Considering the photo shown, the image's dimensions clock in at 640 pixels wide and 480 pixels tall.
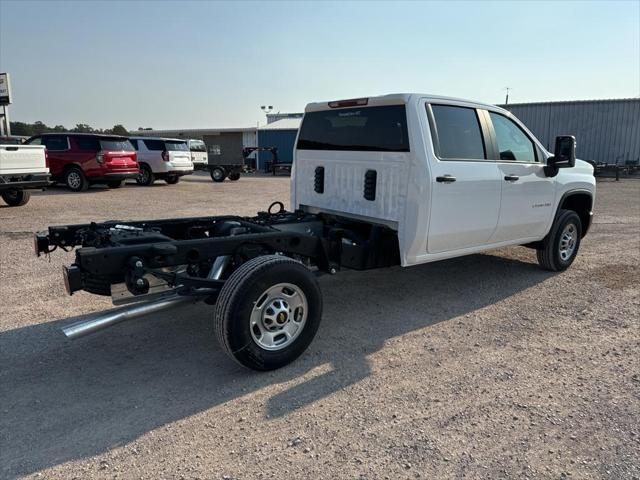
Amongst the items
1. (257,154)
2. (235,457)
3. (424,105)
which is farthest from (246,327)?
(257,154)

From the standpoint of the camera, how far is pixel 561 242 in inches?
260

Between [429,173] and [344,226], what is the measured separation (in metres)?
1.13

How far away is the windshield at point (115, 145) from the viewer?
15844 mm

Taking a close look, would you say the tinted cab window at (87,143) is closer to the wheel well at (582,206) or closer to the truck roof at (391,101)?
the truck roof at (391,101)

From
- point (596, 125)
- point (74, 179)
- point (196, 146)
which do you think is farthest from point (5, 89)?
point (596, 125)

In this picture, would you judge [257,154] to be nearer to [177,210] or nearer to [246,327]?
[177,210]

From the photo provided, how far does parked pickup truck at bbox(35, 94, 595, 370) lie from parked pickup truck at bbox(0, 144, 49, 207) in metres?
8.68

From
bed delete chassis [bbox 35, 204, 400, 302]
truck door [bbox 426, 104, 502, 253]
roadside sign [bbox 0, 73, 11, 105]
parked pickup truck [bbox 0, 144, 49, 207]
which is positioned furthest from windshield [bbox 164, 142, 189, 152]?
truck door [bbox 426, 104, 502, 253]

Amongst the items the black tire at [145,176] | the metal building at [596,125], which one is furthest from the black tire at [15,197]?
the metal building at [596,125]

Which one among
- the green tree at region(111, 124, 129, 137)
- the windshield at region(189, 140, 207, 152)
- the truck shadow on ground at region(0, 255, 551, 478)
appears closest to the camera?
the truck shadow on ground at region(0, 255, 551, 478)

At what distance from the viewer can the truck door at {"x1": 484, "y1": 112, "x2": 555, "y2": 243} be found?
5457mm

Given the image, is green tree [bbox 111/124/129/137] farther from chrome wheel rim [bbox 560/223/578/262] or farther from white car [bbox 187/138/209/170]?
chrome wheel rim [bbox 560/223/578/262]

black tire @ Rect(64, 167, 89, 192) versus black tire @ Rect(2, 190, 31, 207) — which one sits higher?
black tire @ Rect(64, 167, 89, 192)

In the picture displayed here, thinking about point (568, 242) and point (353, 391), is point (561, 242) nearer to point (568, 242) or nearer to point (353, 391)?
point (568, 242)
